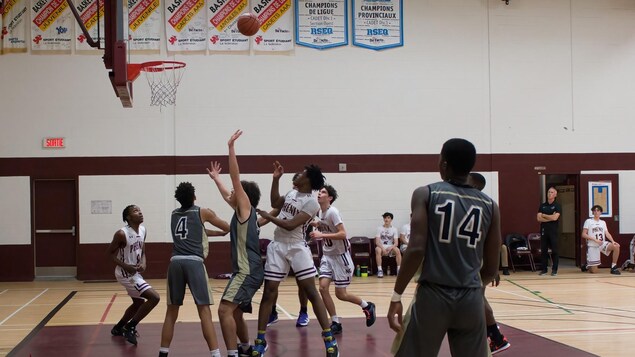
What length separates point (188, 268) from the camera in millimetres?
6816

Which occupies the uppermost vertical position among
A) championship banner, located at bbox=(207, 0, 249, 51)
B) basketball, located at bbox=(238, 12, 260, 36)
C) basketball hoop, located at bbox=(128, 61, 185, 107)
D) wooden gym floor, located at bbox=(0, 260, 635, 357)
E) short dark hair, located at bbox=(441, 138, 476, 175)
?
championship banner, located at bbox=(207, 0, 249, 51)

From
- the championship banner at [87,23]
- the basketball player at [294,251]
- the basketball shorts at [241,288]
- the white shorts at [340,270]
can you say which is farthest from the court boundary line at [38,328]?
the championship banner at [87,23]

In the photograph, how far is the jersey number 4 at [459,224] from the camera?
414 centimetres

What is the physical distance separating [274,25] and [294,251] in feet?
33.7

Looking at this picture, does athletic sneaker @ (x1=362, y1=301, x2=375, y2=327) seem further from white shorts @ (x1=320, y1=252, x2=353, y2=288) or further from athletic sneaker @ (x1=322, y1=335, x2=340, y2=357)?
athletic sneaker @ (x1=322, y1=335, x2=340, y2=357)

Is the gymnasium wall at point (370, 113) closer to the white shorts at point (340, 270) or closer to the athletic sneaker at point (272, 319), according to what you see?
the athletic sneaker at point (272, 319)

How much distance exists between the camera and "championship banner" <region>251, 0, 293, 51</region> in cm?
1662

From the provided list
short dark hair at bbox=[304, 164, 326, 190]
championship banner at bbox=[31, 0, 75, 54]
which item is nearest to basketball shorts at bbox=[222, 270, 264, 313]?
short dark hair at bbox=[304, 164, 326, 190]

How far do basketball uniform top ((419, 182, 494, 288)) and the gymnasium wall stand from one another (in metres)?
12.5

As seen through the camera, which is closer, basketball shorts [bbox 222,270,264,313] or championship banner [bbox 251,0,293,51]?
basketball shorts [bbox 222,270,264,313]

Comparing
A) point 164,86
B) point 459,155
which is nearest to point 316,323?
point 459,155

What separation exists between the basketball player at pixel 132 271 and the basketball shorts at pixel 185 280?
5.64 ft

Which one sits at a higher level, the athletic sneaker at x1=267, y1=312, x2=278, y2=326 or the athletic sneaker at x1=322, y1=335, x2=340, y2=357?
the athletic sneaker at x1=322, y1=335, x2=340, y2=357

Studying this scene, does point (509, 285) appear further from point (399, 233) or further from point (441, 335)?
point (441, 335)
